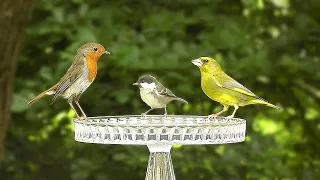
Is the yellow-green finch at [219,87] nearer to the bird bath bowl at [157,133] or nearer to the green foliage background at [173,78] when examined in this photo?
the bird bath bowl at [157,133]

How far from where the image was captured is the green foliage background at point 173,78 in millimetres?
3705

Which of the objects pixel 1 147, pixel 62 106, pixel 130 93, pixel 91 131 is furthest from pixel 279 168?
pixel 91 131

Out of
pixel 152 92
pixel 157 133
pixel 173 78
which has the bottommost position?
pixel 157 133

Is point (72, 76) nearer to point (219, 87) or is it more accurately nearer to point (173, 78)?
point (219, 87)

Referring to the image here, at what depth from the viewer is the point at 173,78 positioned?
3.70 meters

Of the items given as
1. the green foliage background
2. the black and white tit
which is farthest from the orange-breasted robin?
the green foliage background

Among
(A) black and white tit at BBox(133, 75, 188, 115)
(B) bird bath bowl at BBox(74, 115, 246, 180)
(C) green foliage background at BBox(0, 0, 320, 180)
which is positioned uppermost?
(C) green foliage background at BBox(0, 0, 320, 180)

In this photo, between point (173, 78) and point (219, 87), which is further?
point (173, 78)

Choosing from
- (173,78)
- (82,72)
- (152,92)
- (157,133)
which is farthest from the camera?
(173,78)

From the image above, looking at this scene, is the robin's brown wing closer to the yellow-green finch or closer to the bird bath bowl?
the bird bath bowl

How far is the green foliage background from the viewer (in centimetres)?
371

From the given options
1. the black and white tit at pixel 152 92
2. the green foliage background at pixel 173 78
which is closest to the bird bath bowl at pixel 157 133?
the black and white tit at pixel 152 92

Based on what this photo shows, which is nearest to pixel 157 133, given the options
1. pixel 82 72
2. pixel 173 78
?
pixel 82 72

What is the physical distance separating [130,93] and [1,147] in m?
0.68
